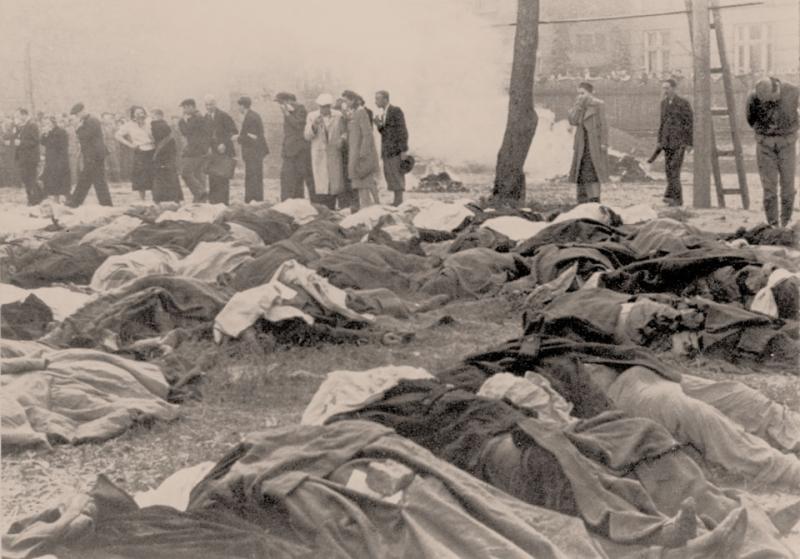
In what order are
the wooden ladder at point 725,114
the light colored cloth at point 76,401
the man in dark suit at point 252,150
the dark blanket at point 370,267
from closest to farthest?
the light colored cloth at point 76,401 → the dark blanket at point 370,267 → the wooden ladder at point 725,114 → the man in dark suit at point 252,150

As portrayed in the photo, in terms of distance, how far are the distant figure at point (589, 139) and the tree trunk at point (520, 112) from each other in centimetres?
67

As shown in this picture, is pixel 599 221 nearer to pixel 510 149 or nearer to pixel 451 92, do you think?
pixel 510 149

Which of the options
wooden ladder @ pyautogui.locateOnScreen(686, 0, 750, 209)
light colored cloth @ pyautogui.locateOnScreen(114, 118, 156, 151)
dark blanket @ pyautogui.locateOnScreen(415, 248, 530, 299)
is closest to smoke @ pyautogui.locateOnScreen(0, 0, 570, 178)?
light colored cloth @ pyautogui.locateOnScreen(114, 118, 156, 151)

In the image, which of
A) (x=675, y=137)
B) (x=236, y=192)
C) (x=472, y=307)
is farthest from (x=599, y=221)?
(x=236, y=192)

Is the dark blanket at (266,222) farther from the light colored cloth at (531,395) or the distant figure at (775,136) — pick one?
the light colored cloth at (531,395)

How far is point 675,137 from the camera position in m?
16.5

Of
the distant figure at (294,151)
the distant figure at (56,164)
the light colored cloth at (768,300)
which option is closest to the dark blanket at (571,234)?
Answer: the light colored cloth at (768,300)

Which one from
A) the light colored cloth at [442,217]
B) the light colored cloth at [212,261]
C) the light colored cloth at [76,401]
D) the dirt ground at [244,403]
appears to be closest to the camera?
the dirt ground at [244,403]

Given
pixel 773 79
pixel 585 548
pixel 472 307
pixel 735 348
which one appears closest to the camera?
pixel 585 548

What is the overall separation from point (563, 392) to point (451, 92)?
79.7 ft

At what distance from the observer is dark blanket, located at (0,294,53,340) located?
766cm

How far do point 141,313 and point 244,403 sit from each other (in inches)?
70.3

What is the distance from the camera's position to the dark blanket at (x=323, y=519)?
390 centimetres

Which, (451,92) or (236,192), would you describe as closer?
(236,192)
